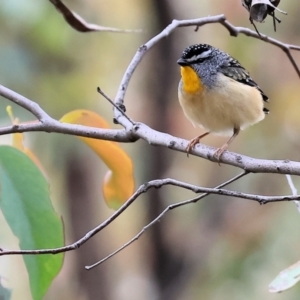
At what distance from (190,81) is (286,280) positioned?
1.07 meters

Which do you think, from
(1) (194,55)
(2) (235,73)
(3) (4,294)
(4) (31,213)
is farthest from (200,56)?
(3) (4,294)

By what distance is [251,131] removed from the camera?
11.5 feet

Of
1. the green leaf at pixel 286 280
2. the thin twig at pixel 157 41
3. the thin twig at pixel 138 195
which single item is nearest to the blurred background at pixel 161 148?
the thin twig at pixel 157 41

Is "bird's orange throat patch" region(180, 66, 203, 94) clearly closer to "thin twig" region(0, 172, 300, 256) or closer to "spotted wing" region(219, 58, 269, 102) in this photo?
"spotted wing" region(219, 58, 269, 102)

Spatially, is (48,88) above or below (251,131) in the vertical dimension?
above

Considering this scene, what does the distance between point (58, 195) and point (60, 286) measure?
0.70 meters

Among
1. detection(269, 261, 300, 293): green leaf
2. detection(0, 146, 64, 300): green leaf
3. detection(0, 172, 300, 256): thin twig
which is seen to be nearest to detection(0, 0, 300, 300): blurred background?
detection(0, 146, 64, 300): green leaf

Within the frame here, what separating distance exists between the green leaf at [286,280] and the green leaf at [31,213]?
545 mm

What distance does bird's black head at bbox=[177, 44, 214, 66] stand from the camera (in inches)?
82.5

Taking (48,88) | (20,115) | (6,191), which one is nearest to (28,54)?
(48,88)

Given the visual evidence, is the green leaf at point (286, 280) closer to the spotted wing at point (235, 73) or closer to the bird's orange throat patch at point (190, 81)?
the bird's orange throat patch at point (190, 81)

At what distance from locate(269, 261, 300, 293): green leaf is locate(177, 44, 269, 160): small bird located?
835mm

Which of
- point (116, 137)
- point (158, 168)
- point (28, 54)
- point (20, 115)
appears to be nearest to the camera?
point (116, 137)

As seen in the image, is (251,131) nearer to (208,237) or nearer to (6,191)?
(208,237)
